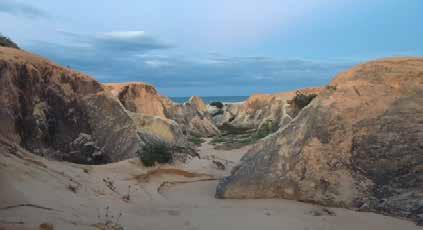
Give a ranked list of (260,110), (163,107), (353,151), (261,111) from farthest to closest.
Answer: (260,110)
(261,111)
(163,107)
(353,151)

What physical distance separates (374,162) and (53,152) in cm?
679

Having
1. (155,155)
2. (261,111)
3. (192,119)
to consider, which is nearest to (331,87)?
(155,155)

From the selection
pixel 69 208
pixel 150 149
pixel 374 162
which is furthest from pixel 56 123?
pixel 374 162

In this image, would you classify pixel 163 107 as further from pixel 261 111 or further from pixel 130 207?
pixel 130 207

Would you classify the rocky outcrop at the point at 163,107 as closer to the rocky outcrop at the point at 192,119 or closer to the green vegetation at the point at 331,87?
the rocky outcrop at the point at 192,119

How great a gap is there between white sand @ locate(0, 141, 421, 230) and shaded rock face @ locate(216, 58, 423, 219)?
0.40 meters

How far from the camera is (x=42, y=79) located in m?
12.0

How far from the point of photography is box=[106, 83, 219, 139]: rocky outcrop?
26.3 metres

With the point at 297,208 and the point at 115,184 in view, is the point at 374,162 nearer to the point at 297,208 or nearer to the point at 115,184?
the point at 297,208

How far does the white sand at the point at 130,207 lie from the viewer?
5371mm

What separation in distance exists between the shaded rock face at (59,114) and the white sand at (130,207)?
2552 millimetres

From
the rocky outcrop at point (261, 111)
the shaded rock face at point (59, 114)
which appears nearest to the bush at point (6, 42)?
the shaded rock face at point (59, 114)

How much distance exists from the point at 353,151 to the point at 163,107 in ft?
75.6

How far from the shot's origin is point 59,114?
39.5 ft
